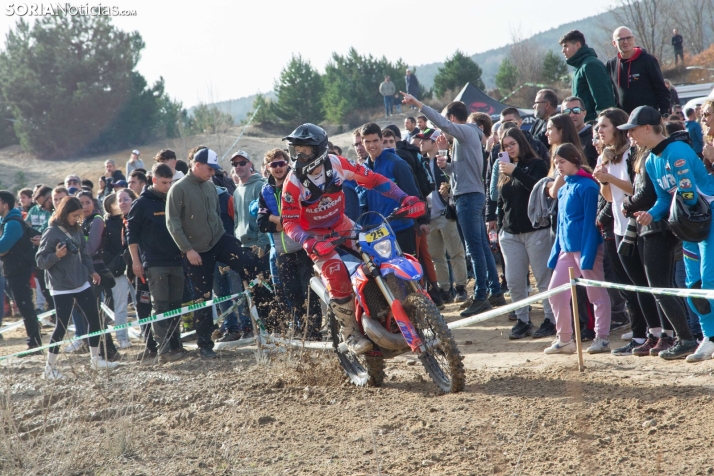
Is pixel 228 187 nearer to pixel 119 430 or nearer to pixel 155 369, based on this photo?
pixel 155 369

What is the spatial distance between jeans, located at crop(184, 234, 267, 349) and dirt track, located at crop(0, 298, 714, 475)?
1.62 meters

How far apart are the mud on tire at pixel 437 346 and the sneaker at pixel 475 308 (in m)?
3.04

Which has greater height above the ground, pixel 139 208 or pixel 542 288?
pixel 139 208

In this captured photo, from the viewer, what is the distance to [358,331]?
646 centimetres

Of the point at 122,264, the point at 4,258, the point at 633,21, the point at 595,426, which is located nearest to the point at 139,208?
the point at 122,264

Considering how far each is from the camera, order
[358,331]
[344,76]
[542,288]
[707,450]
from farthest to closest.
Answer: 1. [344,76]
2. [542,288]
3. [358,331]
4. [707,450]

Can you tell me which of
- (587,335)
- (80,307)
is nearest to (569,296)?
(587,335)

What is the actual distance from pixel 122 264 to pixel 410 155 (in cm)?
446

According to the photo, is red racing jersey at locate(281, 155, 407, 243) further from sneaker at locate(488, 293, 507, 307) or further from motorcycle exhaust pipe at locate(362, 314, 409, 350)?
sneaker at locate(488, 293, 507, 307)

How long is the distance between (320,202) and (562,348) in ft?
8.85

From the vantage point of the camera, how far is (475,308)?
9.24 m

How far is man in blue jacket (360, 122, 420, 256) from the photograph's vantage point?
29.6 feet

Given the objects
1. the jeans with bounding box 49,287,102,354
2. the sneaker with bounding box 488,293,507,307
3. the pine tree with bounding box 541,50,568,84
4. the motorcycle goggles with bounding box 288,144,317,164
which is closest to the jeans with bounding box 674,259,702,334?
the sneaker with bounding box 488,293,507,307

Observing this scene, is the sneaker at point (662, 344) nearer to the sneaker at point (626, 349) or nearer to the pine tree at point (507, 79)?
the sneaker at point (626, 349)
